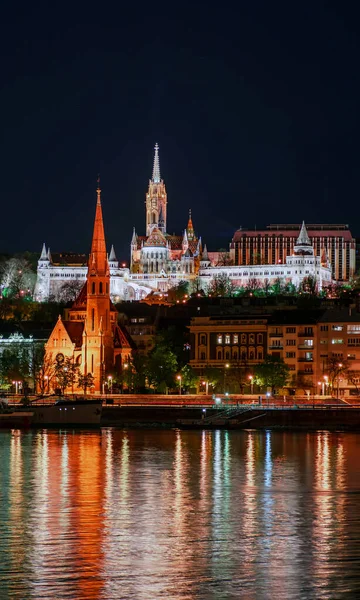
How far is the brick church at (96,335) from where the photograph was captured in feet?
343

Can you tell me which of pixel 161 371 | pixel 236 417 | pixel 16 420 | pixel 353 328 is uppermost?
pixel 353 328

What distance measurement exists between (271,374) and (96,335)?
1712cm

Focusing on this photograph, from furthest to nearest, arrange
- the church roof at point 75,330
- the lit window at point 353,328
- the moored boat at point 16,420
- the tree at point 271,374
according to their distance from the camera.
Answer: the church roof at point 75,330 < the lit window at point 353,328 < the tree at point 271,374 < the moored boat at point 16,420

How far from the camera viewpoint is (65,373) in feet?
329

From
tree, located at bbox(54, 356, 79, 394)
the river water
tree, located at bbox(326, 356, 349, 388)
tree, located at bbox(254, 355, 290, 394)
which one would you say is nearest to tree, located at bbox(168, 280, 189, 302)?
tree, located at bbox(54, 356, 79, 394)

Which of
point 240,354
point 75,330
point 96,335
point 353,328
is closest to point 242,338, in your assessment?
point 240,354

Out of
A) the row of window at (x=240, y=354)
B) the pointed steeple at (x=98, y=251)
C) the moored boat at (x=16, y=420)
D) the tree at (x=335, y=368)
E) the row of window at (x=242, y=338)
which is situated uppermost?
the pointed steeple at (x=98, y=251)

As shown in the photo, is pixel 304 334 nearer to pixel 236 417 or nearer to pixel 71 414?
pixel 236 417

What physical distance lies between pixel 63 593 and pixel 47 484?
61.1 feet

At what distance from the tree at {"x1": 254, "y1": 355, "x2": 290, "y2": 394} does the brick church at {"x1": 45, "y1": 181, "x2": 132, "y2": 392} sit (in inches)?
519

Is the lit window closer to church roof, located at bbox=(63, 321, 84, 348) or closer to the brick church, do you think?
the brick church

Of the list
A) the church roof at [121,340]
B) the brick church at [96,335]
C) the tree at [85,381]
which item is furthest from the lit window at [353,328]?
the tree at [85,381]

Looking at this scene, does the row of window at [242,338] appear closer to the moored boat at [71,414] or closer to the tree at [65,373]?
the tree at [65,373]

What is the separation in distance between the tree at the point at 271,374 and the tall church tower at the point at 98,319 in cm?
1288
